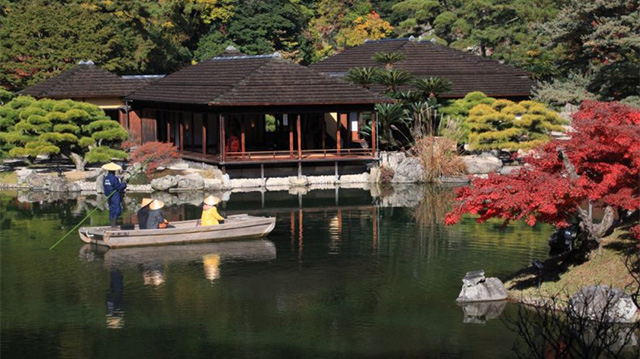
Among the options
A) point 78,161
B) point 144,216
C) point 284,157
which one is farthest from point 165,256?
point 78,161

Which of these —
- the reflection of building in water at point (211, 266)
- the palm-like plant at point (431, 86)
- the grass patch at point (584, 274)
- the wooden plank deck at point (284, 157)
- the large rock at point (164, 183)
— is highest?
the palm-like plant at point (431, 86)

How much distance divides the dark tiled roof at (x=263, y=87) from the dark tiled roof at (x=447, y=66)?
6.34 meters

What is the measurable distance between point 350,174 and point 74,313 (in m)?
21.5

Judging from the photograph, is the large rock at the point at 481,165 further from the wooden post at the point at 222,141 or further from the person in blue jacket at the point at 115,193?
the person in blue jacket at the point at 115,193

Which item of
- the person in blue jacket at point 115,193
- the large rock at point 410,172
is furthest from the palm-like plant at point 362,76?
the person in blue jacket at point 115,193

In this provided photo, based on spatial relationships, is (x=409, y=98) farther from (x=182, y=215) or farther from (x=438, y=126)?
(x=182, y=215)

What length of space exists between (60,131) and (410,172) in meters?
13.0

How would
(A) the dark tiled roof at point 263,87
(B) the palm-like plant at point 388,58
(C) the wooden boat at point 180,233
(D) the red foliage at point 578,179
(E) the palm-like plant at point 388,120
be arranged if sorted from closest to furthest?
(D) the red foliage at point 578,179 → (C) the wooden boat at point 180,233 → (A) the dark tiled roof at point 263,87 → (E) the palm-like plant at point 388,120 → (B) the palm-like plant at point 388,58

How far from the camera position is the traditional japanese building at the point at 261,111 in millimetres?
38094

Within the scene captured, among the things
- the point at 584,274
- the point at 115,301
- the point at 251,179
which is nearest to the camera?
the point at 584,274

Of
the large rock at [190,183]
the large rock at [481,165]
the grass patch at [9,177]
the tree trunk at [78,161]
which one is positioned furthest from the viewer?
the large rock at [481,165]

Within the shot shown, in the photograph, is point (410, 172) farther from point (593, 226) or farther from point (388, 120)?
point (593, 226)

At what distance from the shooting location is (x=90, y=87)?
46.7 metres

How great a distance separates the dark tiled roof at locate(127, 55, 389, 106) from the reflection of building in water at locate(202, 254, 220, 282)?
537 inches
